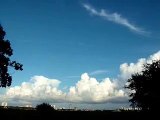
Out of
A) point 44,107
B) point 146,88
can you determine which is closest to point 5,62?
point 44,107

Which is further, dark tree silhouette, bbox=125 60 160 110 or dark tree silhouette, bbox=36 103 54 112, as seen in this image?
dark tree silhouette, bbox=125 60 160 110

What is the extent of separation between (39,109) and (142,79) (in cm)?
3013

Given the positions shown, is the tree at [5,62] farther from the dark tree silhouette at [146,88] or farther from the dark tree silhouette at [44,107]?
the dark tree silhouette at [146,88]

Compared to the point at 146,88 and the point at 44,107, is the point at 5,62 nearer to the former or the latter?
the point at 44,107

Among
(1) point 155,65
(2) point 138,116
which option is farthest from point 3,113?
(1) point 155,65

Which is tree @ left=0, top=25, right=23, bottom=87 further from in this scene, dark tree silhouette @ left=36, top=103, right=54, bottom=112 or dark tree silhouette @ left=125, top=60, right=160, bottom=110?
dark tree silhouette @ left=125, top=60, right=160, bottom=110

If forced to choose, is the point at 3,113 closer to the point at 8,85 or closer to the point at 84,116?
the point at 8,85

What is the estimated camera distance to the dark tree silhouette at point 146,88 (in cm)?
7319

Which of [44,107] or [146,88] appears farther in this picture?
[146,88]

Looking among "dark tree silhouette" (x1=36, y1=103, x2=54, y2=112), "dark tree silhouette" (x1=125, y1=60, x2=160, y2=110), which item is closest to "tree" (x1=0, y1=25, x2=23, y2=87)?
"dark tree silhouette" (x1=36, y1=103, x2=54, y2=112)

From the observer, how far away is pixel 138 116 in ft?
194

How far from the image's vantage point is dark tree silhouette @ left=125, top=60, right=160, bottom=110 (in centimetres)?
7319

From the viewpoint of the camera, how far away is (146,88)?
75.8 m

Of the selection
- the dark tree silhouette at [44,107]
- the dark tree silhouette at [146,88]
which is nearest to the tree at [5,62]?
the dark tree silhouette at [44,107]
